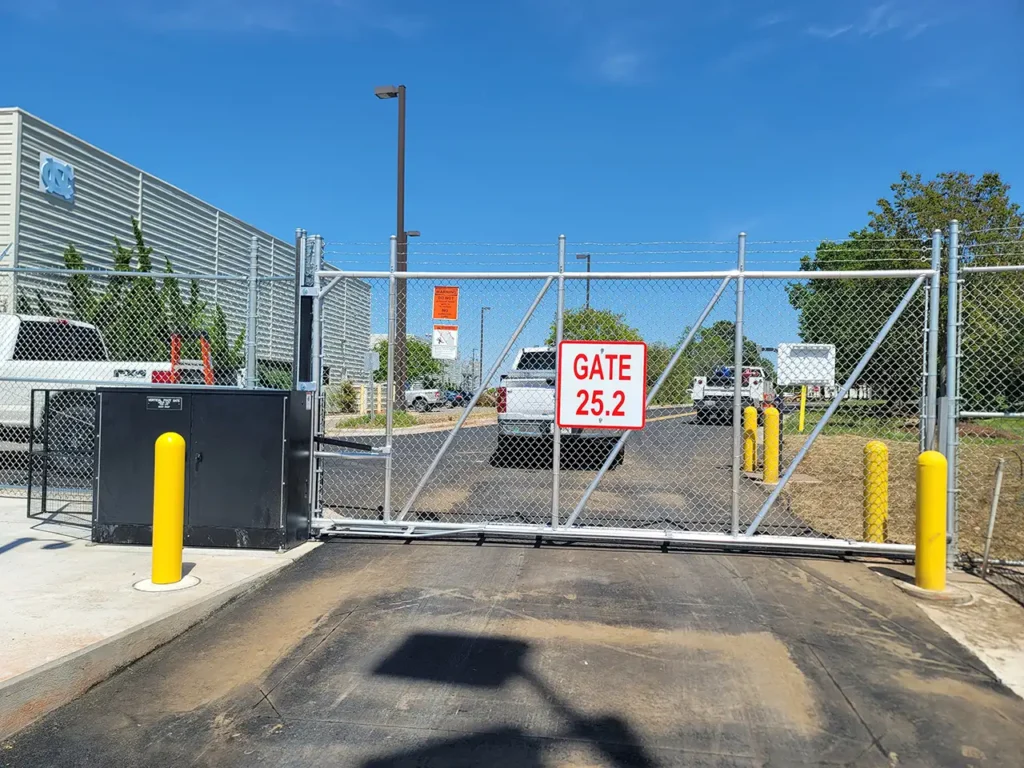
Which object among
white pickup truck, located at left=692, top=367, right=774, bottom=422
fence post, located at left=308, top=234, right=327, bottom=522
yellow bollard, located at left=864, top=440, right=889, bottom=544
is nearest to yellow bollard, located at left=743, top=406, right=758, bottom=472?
white pickup truck, located at left=692, top=367, right=774, bottom=422

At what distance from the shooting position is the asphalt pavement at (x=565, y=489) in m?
7.96

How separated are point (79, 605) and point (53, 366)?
6430 mm

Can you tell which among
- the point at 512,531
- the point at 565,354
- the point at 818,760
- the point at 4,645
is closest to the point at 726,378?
the point at 565,354

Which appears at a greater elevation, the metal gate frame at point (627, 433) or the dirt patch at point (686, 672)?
the metal gate frame at point (627, 433)

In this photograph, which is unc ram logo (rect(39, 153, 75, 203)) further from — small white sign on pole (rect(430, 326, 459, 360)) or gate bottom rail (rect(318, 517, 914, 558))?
small white sign on pole (rect(430, 326, 459, 360))

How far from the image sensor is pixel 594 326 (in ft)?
22.9

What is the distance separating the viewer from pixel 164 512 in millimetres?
5383

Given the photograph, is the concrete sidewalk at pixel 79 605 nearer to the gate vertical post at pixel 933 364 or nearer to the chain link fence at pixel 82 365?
the chain link fence at pixel 82 365

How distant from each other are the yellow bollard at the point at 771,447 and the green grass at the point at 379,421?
506 centimetres

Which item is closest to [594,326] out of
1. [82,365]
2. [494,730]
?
[494,730]

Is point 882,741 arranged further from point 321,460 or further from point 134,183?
point 134,183

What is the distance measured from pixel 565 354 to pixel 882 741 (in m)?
3.88

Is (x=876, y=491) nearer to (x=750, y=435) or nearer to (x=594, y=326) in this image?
(x=594, y=326)

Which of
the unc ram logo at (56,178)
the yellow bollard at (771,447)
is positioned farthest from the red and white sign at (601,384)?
the unc ram logo at (56,178)
